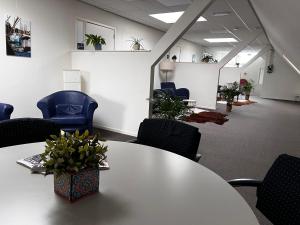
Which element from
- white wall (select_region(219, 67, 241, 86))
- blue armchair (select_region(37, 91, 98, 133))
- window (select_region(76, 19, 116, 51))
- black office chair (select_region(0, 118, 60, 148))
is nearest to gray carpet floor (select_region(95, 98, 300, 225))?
blue armchair (select_region(37, 91, 98, 133))

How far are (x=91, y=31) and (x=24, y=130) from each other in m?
4.67

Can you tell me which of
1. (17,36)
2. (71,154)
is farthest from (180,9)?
(71,154)

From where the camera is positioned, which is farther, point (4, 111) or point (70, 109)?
point (70, 109)

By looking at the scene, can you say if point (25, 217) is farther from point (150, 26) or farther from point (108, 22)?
point (150, 26)

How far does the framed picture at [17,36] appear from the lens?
4.14 m

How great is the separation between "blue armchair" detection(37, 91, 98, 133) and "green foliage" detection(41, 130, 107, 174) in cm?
287

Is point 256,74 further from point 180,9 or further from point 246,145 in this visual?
point 246,145

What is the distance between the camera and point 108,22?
639cm

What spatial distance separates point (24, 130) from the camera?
5.98ft

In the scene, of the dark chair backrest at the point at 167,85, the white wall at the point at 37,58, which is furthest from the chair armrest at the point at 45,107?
the dark chair backrest at the point at 167,85

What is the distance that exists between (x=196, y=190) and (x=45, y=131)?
135cm

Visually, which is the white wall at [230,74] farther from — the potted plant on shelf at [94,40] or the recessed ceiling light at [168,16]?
the potted plant on shelf at [94,40]

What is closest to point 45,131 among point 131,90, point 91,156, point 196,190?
point 91,156

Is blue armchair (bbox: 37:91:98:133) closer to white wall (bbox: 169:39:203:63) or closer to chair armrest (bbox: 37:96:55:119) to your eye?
chair armrest (bbox: 37:96:55:119)
